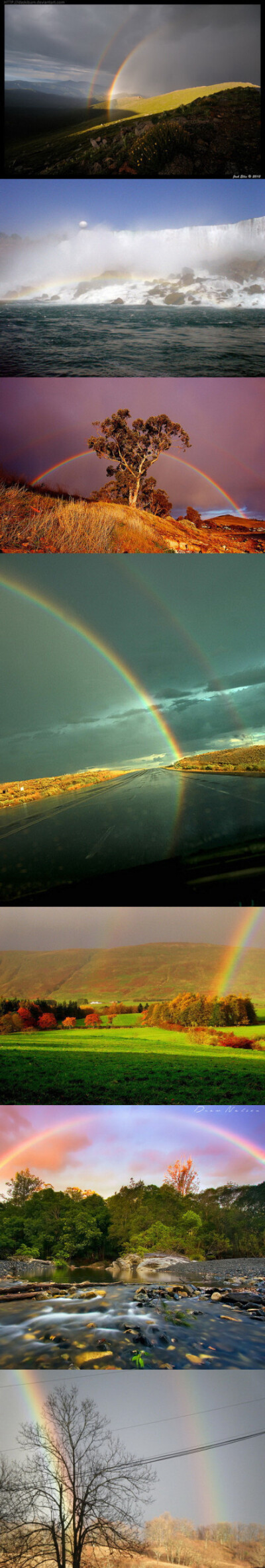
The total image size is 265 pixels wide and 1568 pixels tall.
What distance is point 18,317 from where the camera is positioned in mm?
6992

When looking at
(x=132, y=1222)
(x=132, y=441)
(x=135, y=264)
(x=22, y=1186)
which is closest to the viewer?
(x=132, y=1222)

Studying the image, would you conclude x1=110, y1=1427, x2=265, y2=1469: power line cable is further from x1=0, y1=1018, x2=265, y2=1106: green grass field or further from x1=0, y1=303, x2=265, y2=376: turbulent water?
x1=0, y1=303, x2=265, y2=376: turbulent water

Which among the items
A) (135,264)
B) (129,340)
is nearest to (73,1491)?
(129,340)

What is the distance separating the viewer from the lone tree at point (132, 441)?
681cm

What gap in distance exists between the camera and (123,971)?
6.27 m

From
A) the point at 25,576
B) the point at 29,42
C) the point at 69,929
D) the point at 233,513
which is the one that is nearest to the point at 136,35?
the point at 29,42

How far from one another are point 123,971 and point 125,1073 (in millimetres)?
631

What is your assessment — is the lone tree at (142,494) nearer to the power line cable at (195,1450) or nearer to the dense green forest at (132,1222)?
the dense green forest at (132,1222)

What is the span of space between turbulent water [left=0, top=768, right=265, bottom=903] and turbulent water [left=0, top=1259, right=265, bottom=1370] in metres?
2.24

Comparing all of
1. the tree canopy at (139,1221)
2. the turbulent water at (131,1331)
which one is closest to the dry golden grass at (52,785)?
the tree canopy at (139,1221)

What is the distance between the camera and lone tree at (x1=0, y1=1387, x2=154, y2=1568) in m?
3.94

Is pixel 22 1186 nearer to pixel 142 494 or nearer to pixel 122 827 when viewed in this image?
pixel 122 827

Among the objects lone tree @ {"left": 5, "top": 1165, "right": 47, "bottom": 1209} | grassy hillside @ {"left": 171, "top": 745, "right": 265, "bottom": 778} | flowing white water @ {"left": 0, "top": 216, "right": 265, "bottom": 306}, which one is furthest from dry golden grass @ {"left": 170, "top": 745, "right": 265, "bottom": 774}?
flowing white water @ {"left": 0, "top": 216, "right": 265, "bottom": 306}

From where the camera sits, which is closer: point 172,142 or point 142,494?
point 142,494
